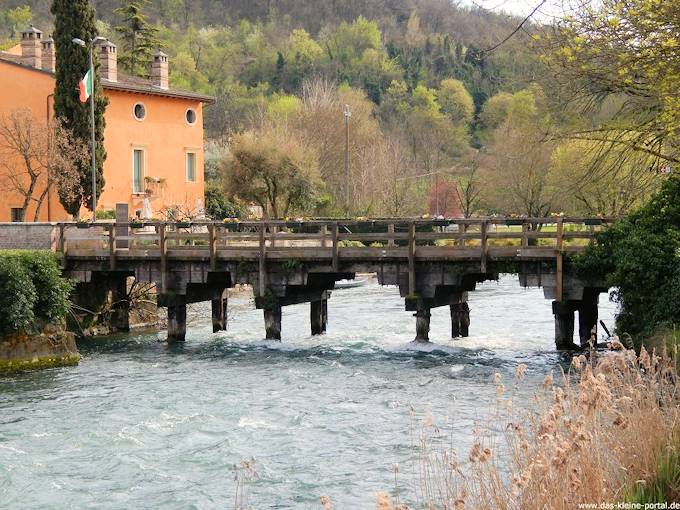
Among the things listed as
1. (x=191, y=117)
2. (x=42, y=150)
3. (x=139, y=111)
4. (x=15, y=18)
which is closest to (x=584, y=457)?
(x=42, y=150)

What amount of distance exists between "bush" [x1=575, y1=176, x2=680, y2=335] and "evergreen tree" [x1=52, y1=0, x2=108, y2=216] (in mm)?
23878

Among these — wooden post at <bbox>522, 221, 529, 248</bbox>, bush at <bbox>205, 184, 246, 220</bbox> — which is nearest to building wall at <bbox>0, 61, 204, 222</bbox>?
bush at <bbox>205, 184, 246, 220</bbox>

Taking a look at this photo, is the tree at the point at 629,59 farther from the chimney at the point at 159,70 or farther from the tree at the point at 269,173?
the tree at the point at 269,173

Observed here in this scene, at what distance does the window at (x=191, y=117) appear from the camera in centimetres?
5285

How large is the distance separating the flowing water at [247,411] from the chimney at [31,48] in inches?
761

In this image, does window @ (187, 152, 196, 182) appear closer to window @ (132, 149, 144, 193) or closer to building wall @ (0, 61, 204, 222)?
building wall @ (0, 61, 204, 222)

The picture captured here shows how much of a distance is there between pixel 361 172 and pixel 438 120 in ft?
145

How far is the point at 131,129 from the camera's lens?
4856 cm

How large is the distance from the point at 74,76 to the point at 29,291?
1785cm

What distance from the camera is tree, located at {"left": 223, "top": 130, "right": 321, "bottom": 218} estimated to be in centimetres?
5575

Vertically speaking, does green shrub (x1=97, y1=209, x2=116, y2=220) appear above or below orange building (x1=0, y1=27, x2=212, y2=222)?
below

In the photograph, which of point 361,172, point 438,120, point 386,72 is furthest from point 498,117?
point 361,172

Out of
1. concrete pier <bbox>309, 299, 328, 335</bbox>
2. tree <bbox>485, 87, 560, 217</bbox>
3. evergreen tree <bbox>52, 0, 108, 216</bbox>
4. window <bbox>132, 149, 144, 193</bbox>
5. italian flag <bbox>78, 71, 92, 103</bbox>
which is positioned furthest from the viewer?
tree <bbox>485, 87, 560, 217</bbox>

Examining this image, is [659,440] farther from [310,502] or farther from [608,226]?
[608,226]
